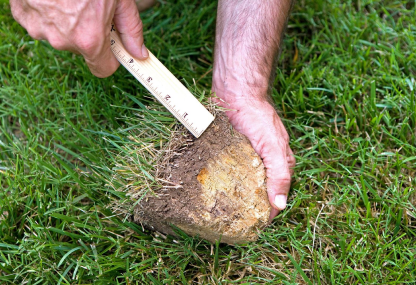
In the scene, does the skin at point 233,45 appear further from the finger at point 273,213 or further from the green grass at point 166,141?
the green grass at point 166,141

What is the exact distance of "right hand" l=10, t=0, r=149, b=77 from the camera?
5.33 ft

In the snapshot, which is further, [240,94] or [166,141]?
[240,94]

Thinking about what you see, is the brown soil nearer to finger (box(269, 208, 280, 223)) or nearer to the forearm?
finger (box(269, 208, 280, 223))

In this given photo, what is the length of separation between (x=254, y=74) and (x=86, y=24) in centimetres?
86

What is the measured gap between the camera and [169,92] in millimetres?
1838

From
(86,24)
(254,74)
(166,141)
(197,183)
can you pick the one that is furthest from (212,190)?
(86,24)

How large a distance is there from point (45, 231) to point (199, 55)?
145 centimetres

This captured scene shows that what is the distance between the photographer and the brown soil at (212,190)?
5.70 feet

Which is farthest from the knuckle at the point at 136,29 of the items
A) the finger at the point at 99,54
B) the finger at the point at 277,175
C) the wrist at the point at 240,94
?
the finger at the point at 277,175

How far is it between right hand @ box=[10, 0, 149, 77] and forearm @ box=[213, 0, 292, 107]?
18.7 inches

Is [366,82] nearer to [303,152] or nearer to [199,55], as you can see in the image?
[303,152]

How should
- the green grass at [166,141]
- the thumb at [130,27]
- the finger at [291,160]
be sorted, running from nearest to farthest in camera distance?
the thumb at [130,27]
the green grass at [166,141]
the finger at [291,160]

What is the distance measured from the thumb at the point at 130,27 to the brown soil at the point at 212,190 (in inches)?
17.1

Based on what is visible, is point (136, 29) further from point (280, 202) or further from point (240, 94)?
point (280, 202)
